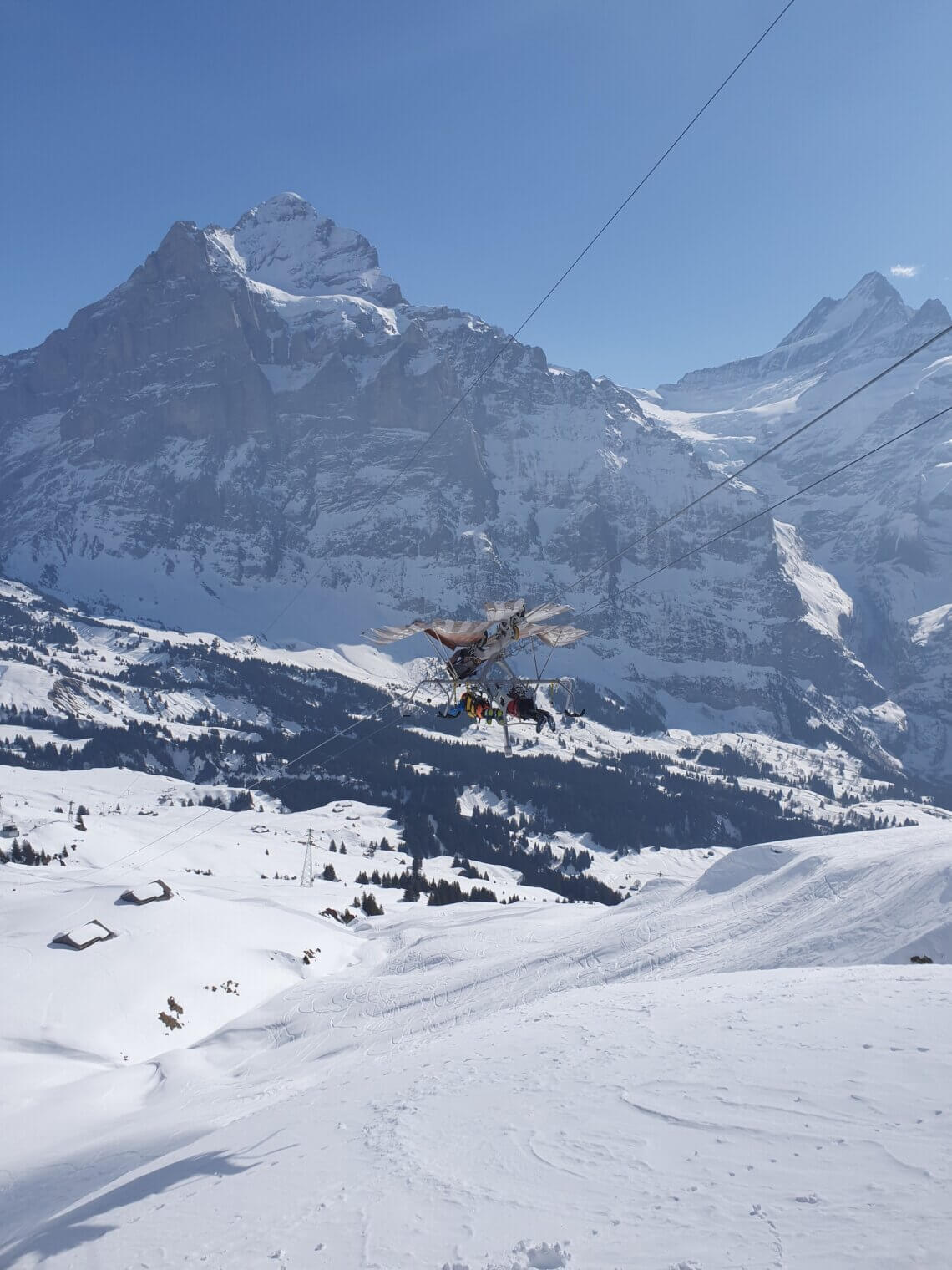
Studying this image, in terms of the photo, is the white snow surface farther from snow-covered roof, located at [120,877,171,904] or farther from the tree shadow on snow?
snow-covered roof, located at [120,877,171,904]

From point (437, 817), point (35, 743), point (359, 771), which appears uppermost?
point (35, 743)

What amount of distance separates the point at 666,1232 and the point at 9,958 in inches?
1518

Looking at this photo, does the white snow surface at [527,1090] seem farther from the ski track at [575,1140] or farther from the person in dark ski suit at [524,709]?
the person in dark ski suit at [524,709]

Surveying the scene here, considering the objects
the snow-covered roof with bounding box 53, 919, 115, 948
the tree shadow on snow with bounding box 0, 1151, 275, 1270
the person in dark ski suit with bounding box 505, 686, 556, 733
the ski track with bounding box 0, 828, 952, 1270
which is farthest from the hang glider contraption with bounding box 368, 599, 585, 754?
the snow-covered roof with bounding box 53, 919, 115, 948

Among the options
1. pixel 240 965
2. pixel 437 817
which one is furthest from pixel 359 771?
pixel 240 965

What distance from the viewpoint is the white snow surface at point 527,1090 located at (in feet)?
30.7

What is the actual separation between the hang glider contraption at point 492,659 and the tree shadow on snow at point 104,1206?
36.5 ft

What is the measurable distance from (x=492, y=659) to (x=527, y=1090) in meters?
10.9

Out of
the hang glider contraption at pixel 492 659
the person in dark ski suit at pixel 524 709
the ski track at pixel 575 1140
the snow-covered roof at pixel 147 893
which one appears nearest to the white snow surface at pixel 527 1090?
the ski track at pixel 575 1140

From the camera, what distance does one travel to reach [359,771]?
196m

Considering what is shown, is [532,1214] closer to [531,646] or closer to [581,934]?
[531,646]

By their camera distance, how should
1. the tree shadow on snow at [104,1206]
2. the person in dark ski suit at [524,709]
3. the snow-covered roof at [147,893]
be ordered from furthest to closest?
the snow-covered roof at [147,893], the person in dark ski suit at [524,709], the tree shadow on snow at [104,1206]

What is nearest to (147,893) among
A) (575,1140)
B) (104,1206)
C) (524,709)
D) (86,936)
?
(86,936)

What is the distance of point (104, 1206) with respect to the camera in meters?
14.6
